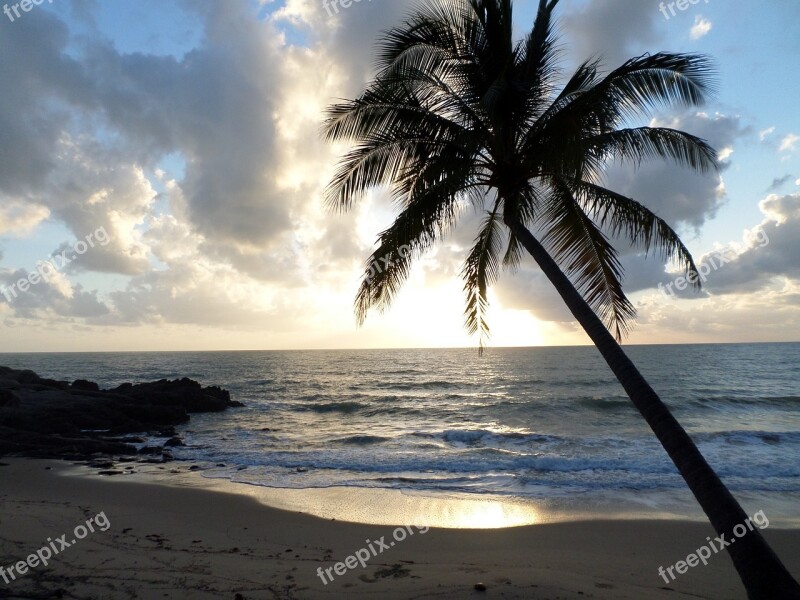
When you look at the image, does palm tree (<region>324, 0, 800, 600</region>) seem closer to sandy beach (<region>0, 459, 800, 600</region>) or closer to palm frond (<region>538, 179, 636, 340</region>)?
palm frond (<region>538, 179, 636, 340</region>)

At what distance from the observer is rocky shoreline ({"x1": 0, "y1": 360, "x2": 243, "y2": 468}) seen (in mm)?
A: 14727

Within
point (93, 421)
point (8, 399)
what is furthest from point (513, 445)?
point (8, 399)

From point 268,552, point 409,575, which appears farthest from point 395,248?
point 268,552

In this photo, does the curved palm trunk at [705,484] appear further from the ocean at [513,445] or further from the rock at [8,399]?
the rock at [8,399]

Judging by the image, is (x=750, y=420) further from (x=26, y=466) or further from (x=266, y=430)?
(x=26, y=466)

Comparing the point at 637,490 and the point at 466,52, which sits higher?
the point at 466,52

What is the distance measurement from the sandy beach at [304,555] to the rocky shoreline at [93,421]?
5320 mm

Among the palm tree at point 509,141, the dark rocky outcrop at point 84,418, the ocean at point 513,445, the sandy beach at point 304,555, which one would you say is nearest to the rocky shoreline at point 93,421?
the dark rocky outcrop at point 84,418

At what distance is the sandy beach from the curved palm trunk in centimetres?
250

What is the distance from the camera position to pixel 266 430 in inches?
837

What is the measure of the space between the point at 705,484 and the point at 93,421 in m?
22.7

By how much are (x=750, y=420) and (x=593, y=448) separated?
42.4 ft

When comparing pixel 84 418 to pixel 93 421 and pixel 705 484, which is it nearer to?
pixel 93 421

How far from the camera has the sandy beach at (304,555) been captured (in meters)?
5.62
